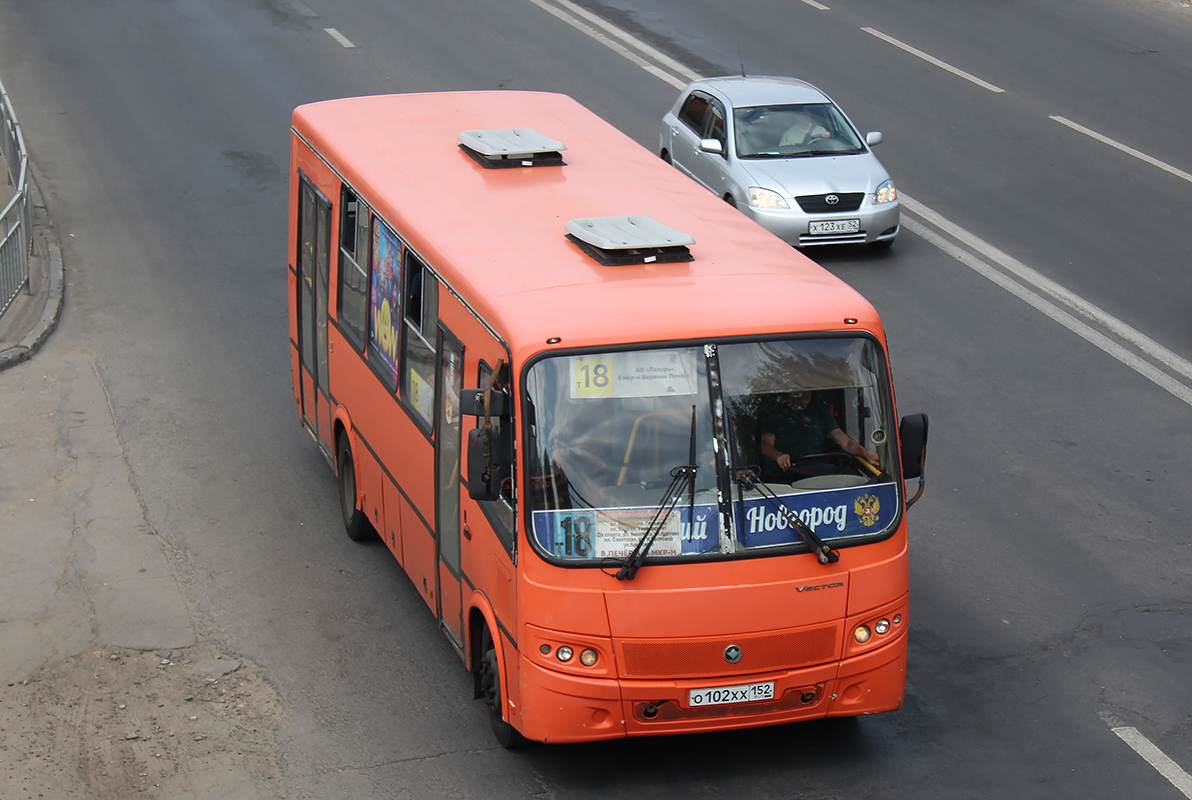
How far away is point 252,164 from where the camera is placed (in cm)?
2036

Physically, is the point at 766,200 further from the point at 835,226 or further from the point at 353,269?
the point at 353,269

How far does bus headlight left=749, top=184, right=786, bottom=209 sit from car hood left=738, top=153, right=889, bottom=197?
0.28ft

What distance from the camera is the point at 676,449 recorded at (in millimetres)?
7152

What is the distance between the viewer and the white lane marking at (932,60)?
24094 mm

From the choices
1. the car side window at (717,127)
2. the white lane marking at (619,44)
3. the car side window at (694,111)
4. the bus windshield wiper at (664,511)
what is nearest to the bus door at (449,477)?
the bus windshield wiper at (664,511)

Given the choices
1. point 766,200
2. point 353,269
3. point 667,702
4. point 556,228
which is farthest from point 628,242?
point 766,200

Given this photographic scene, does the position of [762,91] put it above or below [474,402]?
below

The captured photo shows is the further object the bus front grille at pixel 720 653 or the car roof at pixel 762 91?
the car roof at pixel 762 91

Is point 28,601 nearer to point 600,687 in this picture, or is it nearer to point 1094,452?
point 600,687

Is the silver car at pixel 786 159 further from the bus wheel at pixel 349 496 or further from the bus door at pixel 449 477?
the bus door at pixel 449 477

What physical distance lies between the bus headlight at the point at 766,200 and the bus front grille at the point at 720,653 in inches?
398

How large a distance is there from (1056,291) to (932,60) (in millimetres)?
10741

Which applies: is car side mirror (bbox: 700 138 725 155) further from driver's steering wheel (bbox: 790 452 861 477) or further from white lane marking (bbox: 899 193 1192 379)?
driver's steering wheel (bbox: 790 452 861 477)

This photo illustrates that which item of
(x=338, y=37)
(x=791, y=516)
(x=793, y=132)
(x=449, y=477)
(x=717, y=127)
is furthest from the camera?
(x=338, y=37)
